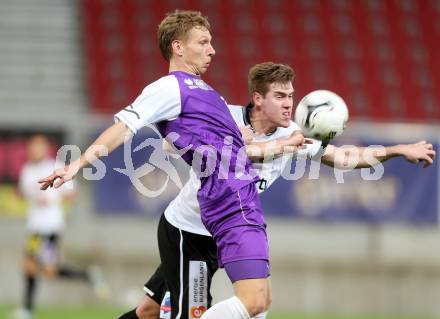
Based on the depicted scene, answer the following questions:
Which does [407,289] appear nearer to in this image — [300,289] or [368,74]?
[300,289]

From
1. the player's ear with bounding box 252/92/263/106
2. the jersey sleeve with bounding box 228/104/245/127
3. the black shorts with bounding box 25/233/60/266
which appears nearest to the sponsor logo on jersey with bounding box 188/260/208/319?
the jersey sleeve with bounding box 228/104/245/127

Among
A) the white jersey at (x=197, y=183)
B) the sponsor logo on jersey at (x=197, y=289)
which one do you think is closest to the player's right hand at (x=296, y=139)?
the white jersey at (x=197, y=183)

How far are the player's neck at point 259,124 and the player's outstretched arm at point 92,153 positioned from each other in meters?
1.06

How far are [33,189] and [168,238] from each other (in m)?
6.07

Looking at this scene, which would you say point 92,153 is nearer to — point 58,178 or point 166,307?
point 58,178

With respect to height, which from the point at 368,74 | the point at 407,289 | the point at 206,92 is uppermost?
the point at 368,74

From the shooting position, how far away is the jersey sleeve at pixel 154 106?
5438 mm

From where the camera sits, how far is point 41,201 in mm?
Answer: 11938

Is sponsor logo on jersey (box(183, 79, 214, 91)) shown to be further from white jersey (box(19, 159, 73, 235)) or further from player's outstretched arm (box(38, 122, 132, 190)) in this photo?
white jersey (box(19, 159, 73, 235))

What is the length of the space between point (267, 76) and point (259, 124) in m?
0.30

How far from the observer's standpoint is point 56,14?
15250mm

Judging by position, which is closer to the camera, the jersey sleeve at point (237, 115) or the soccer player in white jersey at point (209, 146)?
the soccer player in white jersey at point (209, 146)

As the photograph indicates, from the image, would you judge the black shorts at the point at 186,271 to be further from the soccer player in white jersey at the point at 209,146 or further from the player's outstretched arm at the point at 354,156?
the player's outstretched arm at the point at 354,156

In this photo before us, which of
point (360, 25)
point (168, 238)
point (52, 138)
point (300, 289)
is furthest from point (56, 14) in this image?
point (168, 238)
